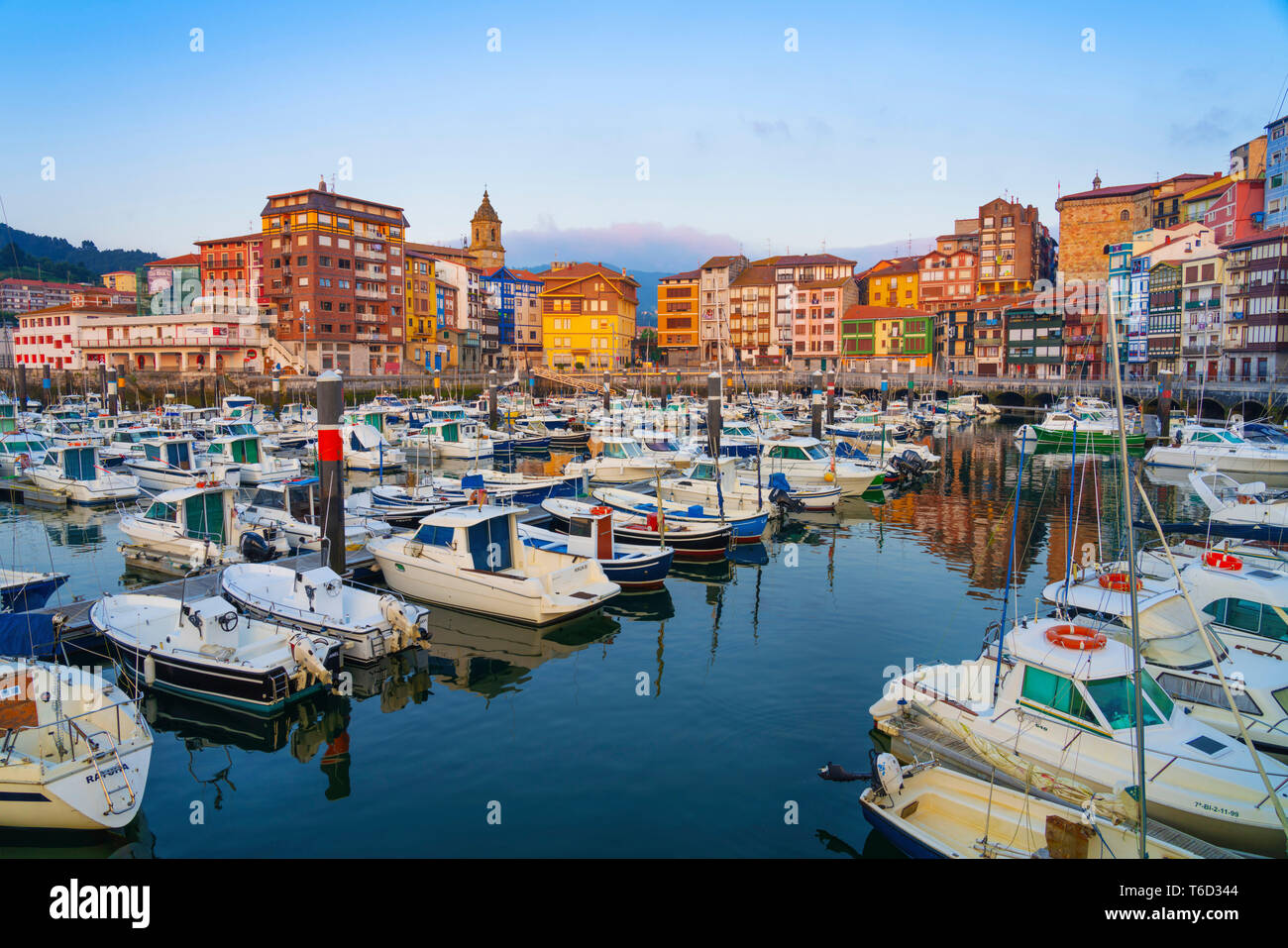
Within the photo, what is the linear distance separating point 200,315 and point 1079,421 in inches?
3241

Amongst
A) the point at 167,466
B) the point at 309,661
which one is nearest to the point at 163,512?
the point at 309,661

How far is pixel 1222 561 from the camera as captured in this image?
16.5m

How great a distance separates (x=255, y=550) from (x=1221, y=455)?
1776 inches

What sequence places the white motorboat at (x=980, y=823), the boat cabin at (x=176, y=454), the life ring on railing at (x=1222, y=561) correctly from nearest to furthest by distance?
1. the white motorboat at (x=980, y=823)
2. the life ring on railing at (x=1222, y=561)
3. the boat cabin at (x=176, y=454)

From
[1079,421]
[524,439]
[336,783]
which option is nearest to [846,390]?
[1079,421]

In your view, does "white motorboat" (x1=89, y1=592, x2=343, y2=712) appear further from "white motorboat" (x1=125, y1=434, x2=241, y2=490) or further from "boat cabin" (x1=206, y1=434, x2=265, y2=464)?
"boat cabin" (x1=206, y1=434, x2=265, y2=464)

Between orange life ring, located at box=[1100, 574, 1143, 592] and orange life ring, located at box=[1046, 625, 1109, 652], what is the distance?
4385 millimetres

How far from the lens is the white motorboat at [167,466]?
39.3m

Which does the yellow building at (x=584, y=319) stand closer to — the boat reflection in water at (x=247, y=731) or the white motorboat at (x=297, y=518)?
the white motorboat at (x=297, y=518)

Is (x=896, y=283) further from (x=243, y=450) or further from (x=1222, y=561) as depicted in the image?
(x=1222, y=561)

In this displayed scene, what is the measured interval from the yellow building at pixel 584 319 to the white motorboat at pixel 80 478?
69980 millimetres

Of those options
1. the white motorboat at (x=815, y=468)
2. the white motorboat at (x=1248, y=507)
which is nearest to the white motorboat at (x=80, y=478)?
the white motorboat at (x=815, y=468)
